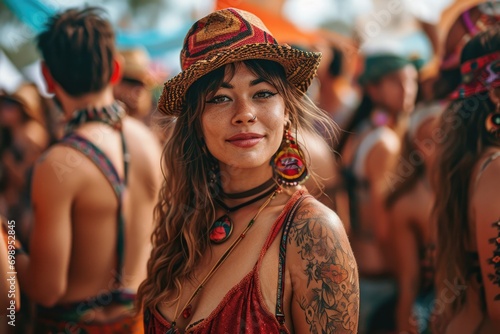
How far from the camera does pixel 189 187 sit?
2865 millimetres

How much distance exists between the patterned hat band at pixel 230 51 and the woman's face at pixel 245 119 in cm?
10

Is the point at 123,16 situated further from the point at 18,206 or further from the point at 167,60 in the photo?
the point at 18,206

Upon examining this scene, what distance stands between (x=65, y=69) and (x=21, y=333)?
1626mm

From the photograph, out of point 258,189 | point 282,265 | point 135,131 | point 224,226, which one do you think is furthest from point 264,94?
point 135,131

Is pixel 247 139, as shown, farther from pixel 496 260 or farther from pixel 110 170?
pixel 110 170

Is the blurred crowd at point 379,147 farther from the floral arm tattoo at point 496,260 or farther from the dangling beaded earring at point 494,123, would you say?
the floral arm tattoo at point 496,260

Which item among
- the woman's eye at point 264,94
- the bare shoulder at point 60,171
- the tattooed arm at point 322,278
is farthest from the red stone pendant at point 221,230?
the bare shoulder at point 60,171

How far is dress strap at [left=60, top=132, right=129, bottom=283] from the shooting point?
3.67 metres

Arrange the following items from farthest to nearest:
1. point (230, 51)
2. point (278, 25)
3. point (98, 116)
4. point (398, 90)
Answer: point (278, 25)
point (398, 90)
point (98, 116)
point (230, 51)

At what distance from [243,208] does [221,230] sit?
133 millimetres

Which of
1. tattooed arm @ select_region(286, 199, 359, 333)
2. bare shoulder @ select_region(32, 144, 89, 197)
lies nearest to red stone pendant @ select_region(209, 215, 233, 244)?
tattooed arm @ select_region(286, 199, 359, 333)

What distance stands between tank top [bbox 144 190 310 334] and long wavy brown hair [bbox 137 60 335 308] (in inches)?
13.3

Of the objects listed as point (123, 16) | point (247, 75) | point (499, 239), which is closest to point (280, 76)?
point (247, 75)

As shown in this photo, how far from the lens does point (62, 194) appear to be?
11.5 ft
